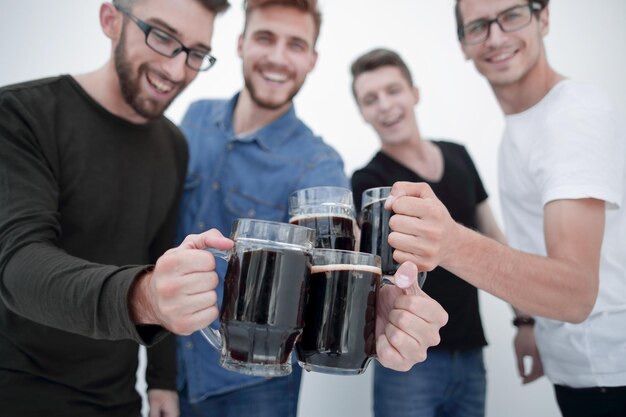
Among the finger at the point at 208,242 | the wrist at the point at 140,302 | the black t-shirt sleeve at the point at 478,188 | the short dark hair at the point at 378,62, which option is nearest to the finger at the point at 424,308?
the finger at the point at 208,242

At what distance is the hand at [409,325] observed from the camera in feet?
3.16

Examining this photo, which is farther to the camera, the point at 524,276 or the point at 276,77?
the point at 276,77

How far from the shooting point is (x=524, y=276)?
123 cm

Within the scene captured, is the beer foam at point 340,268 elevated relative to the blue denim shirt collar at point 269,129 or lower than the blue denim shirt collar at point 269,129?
lower

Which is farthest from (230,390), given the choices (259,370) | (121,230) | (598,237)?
(598,237)

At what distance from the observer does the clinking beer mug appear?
0.89m

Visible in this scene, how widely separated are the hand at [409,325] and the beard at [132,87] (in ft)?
3.59

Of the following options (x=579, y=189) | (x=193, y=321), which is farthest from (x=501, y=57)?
(x=193, y=321)

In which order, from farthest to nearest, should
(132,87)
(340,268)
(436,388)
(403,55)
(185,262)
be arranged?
(403,55)
(436,388)
(132,87)
(340,268)
(185,262)

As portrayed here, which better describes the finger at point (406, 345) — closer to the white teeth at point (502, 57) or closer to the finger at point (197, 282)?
the finger at point (197, 282)

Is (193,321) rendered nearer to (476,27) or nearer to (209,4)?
(209,4)

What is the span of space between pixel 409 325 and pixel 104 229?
100 cm

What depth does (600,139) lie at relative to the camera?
143cm

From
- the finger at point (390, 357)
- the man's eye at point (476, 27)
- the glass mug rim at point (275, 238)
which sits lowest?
the finger at point (390, 357)
